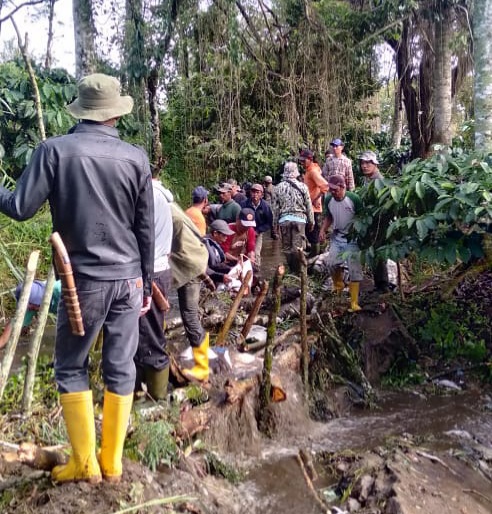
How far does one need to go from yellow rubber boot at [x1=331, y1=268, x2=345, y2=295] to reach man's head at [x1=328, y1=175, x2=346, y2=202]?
0.92 m

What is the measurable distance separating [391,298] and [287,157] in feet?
23.4

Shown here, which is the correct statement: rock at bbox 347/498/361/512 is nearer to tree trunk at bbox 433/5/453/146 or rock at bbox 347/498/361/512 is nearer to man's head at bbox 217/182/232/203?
man's head at bbox 217/182/232/203

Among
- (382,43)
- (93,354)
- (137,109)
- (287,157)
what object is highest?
(382,43)

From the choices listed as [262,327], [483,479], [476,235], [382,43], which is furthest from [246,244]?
[382,43]

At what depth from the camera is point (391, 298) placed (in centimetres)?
642

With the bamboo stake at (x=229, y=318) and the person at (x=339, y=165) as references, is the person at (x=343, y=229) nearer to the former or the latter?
the bamboo stake at (x=229, y=318)

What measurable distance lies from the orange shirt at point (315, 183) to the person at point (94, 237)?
6398 millimetres

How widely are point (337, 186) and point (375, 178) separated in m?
0.43

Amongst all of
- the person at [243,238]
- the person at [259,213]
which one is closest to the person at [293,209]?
the person at [259,213]

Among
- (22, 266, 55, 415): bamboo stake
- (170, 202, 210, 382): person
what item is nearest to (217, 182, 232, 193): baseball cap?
(170, 202, 210, 382): person

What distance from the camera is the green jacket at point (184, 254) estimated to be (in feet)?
14.1

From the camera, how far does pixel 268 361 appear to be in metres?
4.17

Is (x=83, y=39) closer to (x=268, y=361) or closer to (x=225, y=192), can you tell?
(x=225, y=192)

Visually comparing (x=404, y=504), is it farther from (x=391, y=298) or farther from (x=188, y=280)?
(x=391, y=298)
